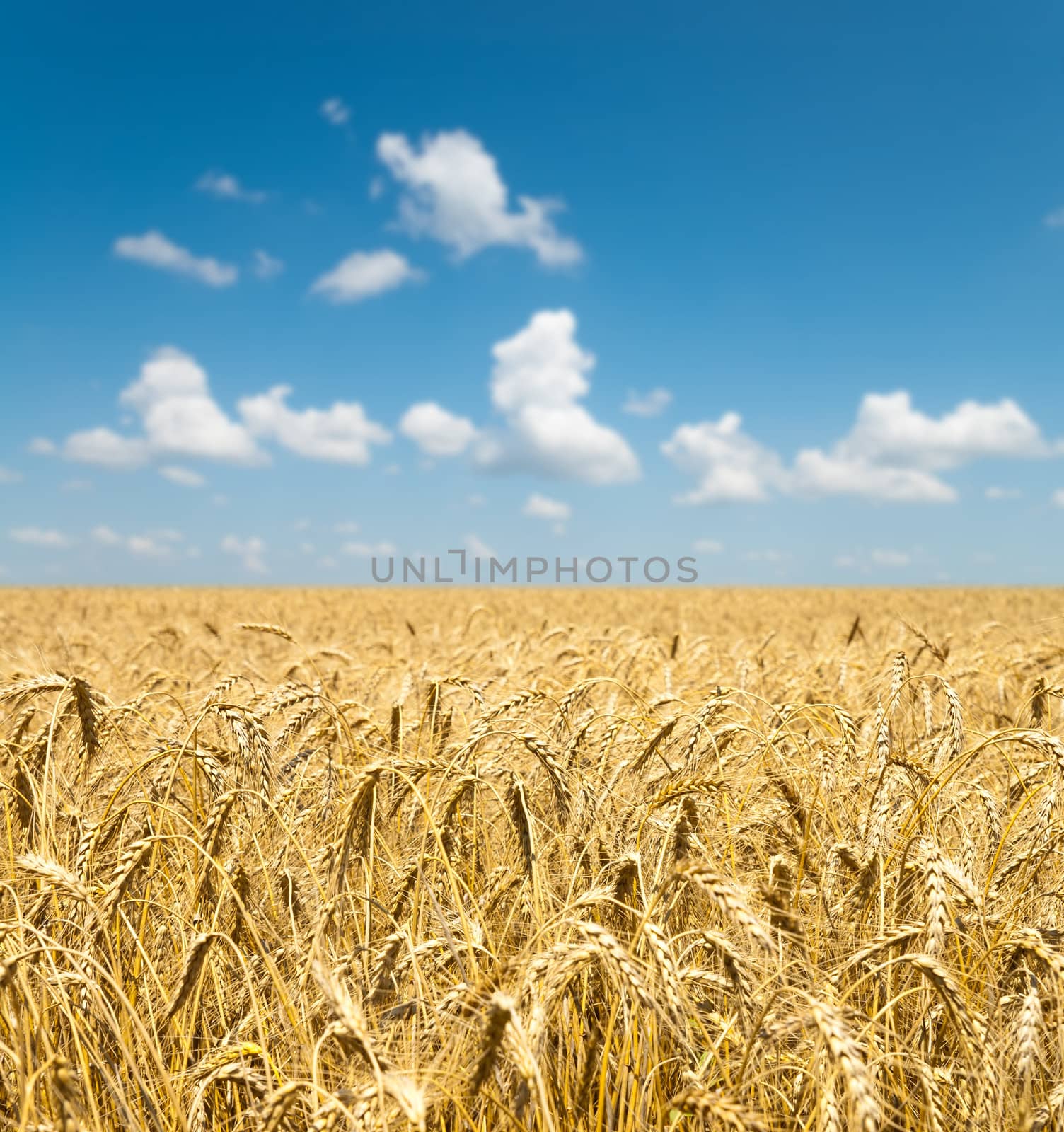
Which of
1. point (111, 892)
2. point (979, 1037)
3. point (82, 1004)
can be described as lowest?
point (82, 1004)

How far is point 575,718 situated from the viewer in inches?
127

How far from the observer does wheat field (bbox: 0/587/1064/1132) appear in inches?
58.4

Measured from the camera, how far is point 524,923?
2266 millimetres

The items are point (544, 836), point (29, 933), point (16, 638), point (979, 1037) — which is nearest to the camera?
point (979, 1037)

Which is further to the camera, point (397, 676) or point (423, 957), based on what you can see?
point (397, 676)

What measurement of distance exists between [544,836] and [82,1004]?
1506 mm

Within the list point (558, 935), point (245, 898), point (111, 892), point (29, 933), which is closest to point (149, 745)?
point (29, 933)

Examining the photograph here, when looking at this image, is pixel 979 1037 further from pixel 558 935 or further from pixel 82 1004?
pixel 82 1004

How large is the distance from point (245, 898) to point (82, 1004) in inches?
19.7

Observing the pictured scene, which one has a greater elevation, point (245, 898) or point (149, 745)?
point (149, 745)

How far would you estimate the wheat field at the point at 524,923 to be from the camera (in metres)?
1.48

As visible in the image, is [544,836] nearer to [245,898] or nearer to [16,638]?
[245,898]

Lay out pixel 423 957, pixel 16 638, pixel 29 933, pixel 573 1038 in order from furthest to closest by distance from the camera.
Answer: pixel 16 638, pixel 29 933, pixel 423 957, pixel 573 1038

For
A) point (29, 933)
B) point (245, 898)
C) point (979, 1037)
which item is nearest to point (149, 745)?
point (29, 933)
